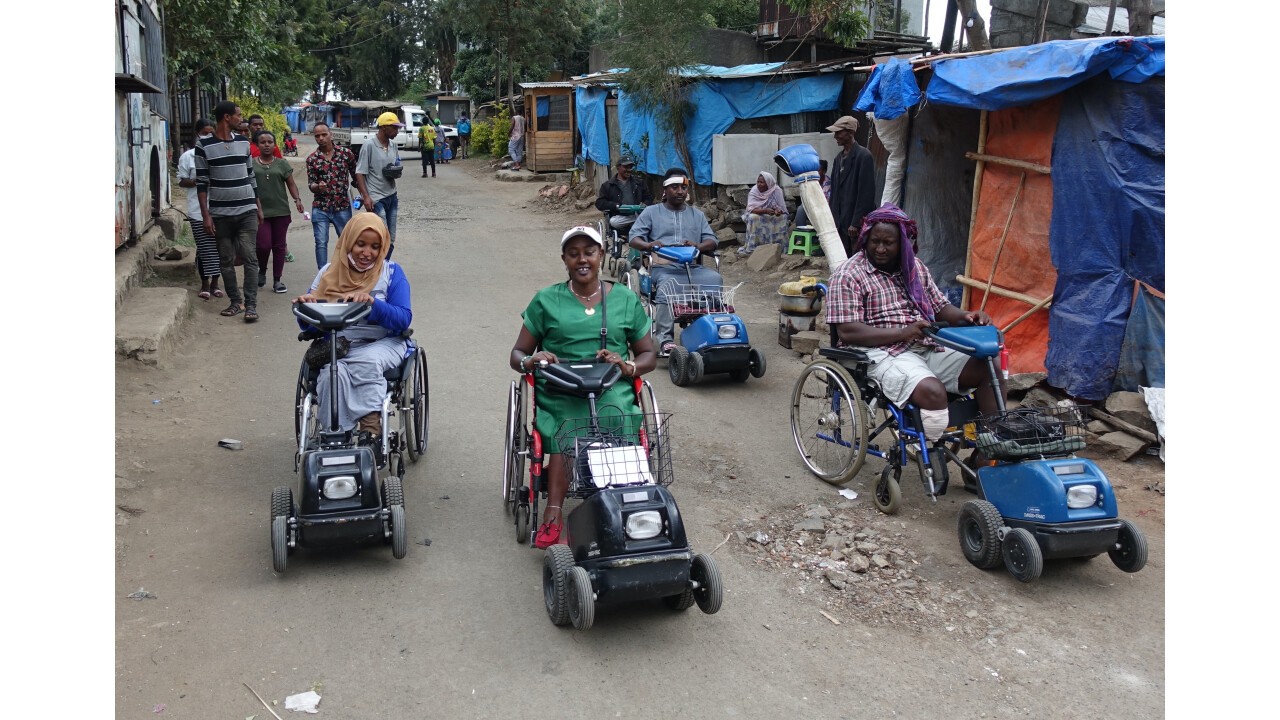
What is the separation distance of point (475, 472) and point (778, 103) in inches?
447

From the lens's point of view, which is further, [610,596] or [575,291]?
[575,291]

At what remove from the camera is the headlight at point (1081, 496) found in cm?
433

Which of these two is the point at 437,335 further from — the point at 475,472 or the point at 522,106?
the point at 522,106

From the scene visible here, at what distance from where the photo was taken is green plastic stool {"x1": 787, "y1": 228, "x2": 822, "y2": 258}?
42.6 feet

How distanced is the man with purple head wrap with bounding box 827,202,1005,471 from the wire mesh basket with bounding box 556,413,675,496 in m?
1.46

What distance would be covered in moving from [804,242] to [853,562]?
9.08 metres

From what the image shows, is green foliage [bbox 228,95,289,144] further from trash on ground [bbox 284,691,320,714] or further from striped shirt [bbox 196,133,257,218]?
trash on ground [bbox 284,691,320,714]

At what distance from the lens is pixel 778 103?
50.9 feet

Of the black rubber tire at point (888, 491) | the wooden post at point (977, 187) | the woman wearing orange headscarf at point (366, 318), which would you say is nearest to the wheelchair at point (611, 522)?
the woman wearing orange headscarf at point (366, 318)

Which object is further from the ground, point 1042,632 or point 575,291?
point 575,291

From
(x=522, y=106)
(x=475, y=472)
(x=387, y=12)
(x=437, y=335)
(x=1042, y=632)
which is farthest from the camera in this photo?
(x=387, y=12)

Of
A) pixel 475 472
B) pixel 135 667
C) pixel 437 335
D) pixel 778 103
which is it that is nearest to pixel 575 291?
pixel 475 472

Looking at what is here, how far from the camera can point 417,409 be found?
571 cm

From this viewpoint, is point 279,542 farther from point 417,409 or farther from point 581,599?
point 417,409
